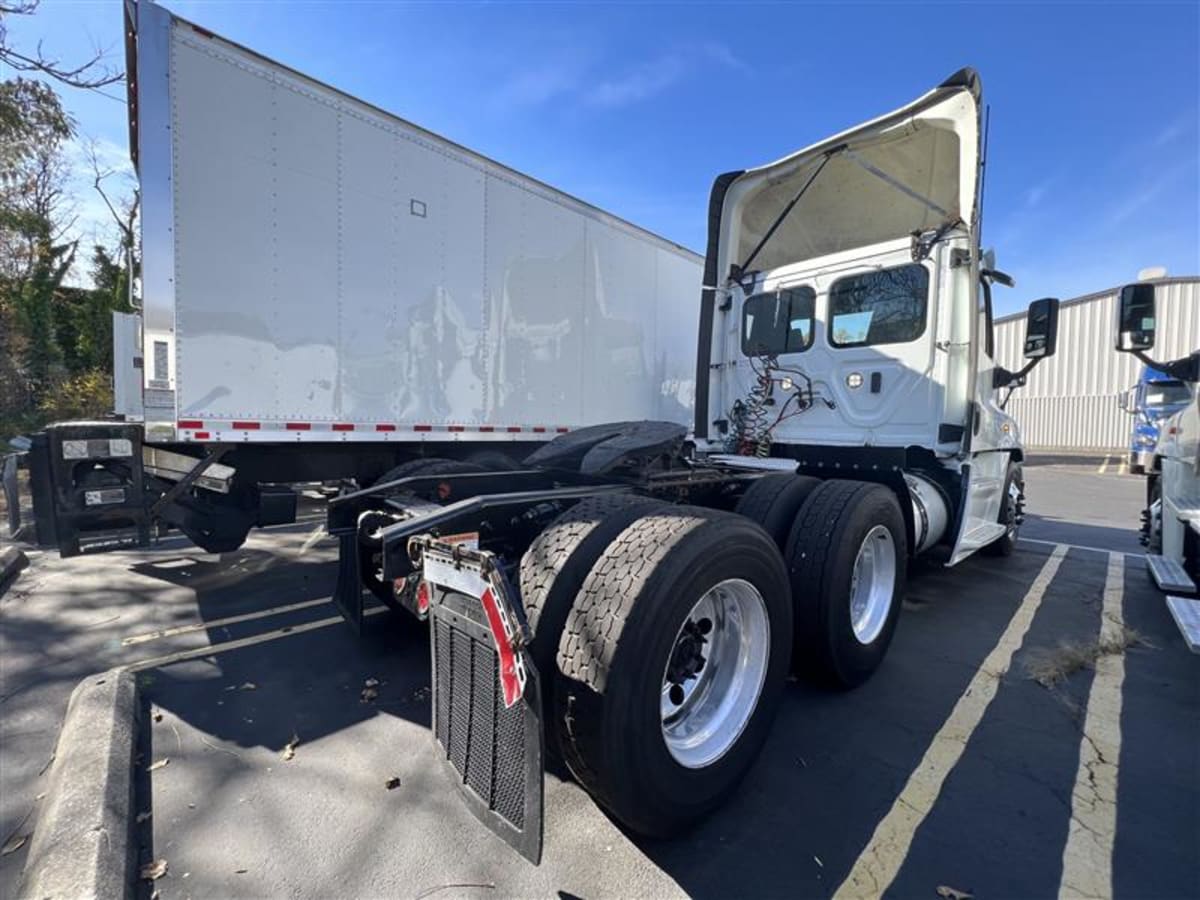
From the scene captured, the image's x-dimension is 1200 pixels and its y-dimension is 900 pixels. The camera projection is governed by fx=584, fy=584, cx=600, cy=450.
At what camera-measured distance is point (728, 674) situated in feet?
8.64

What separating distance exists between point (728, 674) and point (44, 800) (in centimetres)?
292

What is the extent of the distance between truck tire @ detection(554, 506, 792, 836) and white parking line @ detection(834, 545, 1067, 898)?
530mm

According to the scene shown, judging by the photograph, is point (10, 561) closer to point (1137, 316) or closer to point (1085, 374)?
point (1137, 316)

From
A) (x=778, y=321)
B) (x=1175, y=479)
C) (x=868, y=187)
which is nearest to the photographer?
(x=1175, y=479)

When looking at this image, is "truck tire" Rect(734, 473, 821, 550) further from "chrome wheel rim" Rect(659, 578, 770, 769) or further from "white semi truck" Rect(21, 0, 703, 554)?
"white semi truck" Rect(21, 0, 703, 554)

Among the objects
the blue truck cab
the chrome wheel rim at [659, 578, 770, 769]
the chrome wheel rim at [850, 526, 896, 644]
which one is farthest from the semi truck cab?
the chrome wheel rim at [659, 578, 770, 769]

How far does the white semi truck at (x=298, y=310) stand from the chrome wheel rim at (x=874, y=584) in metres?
3.67

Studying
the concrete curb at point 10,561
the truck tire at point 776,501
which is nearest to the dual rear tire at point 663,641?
the truck tire at point 776,501

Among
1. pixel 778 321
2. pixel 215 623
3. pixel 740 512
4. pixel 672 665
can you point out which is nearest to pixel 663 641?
pixel 672 665

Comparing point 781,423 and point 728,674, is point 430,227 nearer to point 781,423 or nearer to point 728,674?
point 781,423

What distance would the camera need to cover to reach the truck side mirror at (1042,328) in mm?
4805

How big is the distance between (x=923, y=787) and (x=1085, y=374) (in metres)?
36.2

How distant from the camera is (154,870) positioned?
2.08m

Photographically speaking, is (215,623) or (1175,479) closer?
(215,623)
